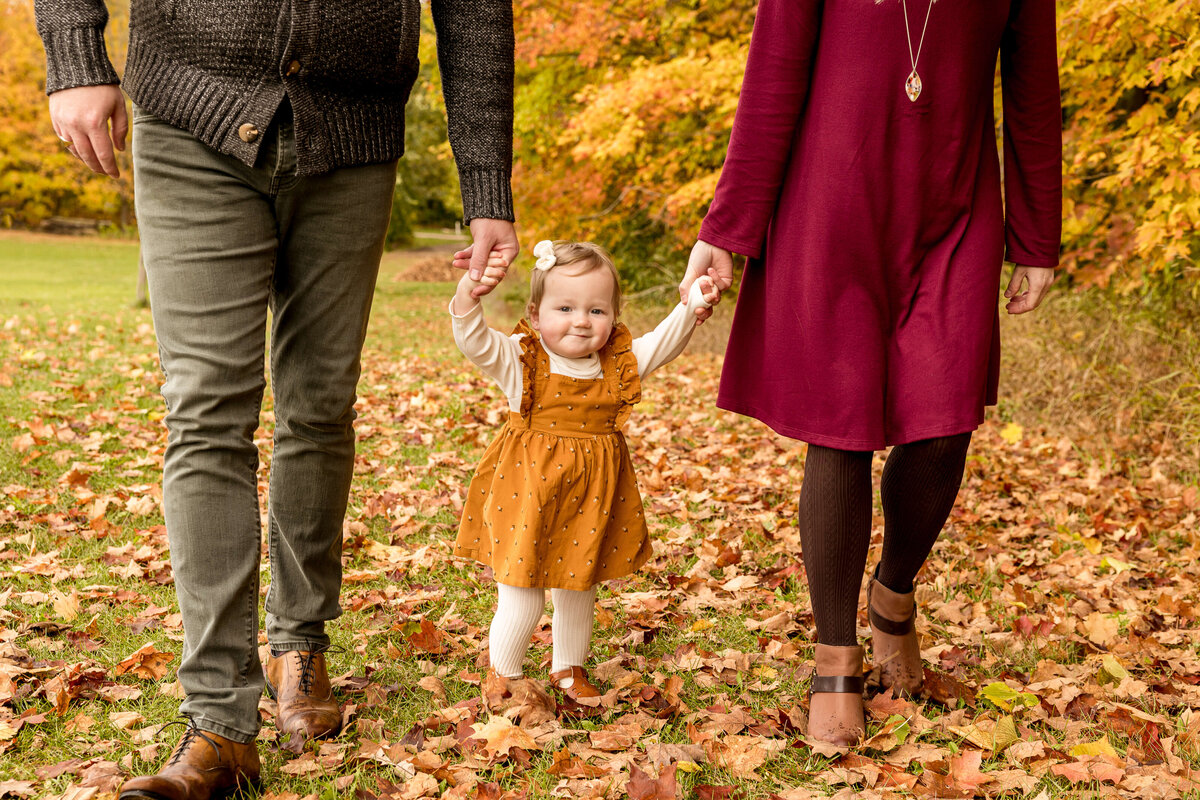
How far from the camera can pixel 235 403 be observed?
6.91ft

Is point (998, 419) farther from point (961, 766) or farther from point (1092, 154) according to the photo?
point (961, 766)

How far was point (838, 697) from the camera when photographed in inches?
95.7

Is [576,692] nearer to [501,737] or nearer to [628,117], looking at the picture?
[501,737]

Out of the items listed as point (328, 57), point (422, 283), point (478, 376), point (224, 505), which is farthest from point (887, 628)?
point (422, 283)

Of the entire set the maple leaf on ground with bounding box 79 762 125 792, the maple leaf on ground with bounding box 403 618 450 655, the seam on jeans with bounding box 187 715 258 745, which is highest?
the seam on jeans with bounding box 187 715 258 745

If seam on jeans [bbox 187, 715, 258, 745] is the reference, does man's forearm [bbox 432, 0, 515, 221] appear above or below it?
above

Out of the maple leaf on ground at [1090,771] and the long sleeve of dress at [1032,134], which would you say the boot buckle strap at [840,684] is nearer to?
the maple leaf on ground at [1090,771]

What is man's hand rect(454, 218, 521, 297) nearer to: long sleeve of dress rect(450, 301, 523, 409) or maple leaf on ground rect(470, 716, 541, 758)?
long sleeve of dress rect(450, 301, 523, 409)

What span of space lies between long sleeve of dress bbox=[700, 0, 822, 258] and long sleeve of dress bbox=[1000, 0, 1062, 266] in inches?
19.9

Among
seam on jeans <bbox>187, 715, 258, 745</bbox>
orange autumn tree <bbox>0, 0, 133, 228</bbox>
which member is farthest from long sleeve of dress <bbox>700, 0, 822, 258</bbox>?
orange autumn tree <bbox>0, 0, 133, 228</bbox>

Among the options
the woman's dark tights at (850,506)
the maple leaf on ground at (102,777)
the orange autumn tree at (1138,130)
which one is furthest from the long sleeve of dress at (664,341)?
the orange autumn tree at (1138,130)

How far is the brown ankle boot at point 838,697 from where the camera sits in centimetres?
241

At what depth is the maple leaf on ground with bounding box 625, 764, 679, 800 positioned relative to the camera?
2178mm

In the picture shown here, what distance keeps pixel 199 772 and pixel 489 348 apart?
3.57 feet
